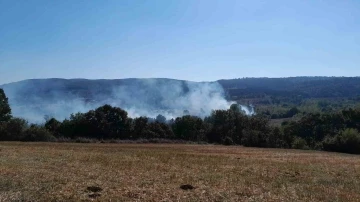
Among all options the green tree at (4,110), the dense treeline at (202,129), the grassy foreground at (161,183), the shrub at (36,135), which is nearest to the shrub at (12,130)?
the dense treeline at (202,129)

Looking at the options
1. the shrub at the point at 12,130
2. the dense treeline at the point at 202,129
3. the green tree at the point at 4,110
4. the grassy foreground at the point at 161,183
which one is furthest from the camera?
the green tree at the point at 4,110

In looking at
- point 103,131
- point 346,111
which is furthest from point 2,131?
point 346,111

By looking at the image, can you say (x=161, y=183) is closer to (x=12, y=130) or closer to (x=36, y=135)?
(x=36, y=135)

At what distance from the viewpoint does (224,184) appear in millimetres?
20750

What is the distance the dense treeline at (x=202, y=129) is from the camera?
80312mm

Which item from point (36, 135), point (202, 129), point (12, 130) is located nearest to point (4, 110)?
point (12, 130)

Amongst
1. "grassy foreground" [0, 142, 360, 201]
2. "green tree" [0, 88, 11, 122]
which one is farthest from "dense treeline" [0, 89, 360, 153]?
"grassy foreground" [0, 142, 360, 201]

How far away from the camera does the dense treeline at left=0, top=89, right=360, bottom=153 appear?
8031 cm

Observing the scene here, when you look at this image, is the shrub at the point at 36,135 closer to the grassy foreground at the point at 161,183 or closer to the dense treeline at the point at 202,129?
the dense treeline at the point at 202,129

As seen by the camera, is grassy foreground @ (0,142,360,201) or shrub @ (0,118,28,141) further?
shrub @ (0,118,28,141)

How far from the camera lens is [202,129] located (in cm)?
11019

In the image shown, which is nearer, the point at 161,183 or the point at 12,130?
the point at 161,183

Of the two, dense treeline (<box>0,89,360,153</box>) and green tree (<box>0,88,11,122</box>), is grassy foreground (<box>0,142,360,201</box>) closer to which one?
dense treeline (<box>0,89,360,153</box>)

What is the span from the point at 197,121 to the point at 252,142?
21.9m
